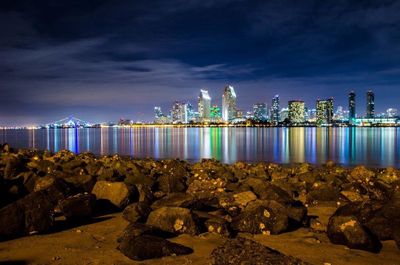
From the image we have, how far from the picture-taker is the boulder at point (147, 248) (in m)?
6.05

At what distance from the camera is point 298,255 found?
21.5 ft

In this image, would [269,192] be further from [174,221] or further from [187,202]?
[174,221]

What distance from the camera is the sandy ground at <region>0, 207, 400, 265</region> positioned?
20.2 feet

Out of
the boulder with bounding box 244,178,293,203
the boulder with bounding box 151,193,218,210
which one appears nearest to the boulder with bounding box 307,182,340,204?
the boulder with bounding box 244,178,293,203

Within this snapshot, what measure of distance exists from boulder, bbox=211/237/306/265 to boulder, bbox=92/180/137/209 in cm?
478

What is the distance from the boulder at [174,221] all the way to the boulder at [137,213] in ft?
1.96

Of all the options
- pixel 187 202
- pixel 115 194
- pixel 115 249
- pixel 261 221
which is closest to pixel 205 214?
pixel 187 202

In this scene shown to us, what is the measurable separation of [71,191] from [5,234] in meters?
2.99

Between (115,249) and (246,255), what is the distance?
2695 mm

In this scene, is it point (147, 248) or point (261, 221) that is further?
point (261, 221)

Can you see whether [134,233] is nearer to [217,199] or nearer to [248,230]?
[248,230]

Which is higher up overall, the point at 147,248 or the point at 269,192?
the point at 269,192

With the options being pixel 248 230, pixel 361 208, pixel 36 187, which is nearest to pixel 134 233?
pixel 248 230

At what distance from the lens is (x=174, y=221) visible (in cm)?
741
